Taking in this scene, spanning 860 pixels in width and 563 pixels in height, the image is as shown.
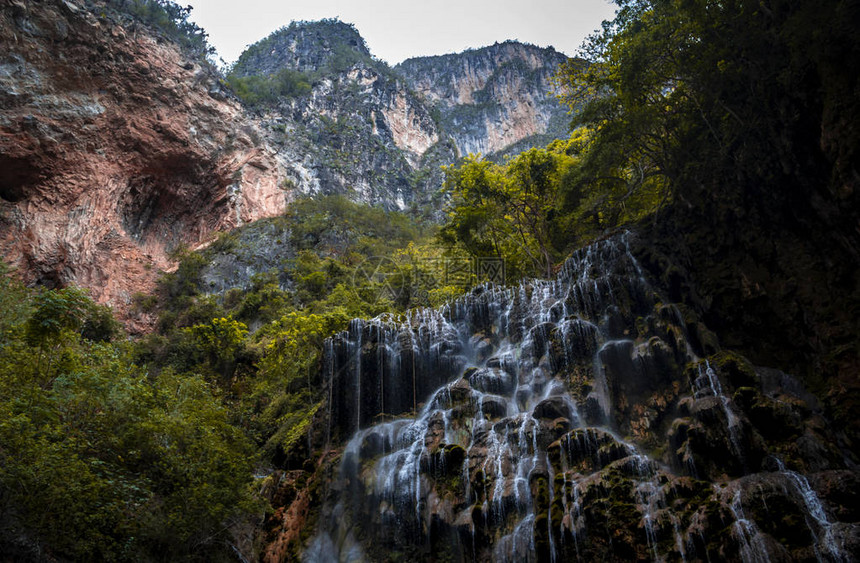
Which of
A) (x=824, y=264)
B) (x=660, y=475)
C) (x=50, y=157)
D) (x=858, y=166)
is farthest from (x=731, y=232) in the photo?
(x=50, y=157)

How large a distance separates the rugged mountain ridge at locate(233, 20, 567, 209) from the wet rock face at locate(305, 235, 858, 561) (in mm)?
32673

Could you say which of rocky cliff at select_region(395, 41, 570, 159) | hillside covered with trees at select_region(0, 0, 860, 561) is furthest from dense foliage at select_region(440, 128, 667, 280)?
rocky cliff at select_region(395, 41, 570, 159)

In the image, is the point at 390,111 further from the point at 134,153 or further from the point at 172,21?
the point at 134,153

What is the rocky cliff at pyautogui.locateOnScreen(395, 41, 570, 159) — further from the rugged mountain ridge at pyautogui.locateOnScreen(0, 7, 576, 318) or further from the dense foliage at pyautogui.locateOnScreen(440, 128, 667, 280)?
the dense foliage at pyautogui.locateOnScreen(440, 128, 667, 280)

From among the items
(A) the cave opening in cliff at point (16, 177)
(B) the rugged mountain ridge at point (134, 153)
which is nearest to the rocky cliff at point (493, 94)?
(B) the rugged mountain ridge at point (134, 153)

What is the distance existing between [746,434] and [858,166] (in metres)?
4.67

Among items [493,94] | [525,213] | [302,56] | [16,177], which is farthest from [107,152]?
[493,94]

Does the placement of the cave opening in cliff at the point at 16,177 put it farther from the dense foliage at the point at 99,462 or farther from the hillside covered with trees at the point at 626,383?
the dense foliage at the point at 99,462

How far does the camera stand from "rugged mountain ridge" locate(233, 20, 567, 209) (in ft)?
160

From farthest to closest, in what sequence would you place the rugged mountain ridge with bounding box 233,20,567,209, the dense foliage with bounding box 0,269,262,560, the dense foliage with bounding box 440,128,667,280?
1. the rugged mountain ridge with bounding box 233,20,567,209
2. the dense foliage with bounding box 440,128,667,280
3. the dense foliage with bounding box 0,269,262,560

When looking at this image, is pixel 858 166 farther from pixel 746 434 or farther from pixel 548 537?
pixel 548 537

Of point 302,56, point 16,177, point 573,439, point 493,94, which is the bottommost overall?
point 573,439

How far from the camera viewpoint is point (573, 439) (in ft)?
28.5

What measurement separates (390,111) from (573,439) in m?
59.3
